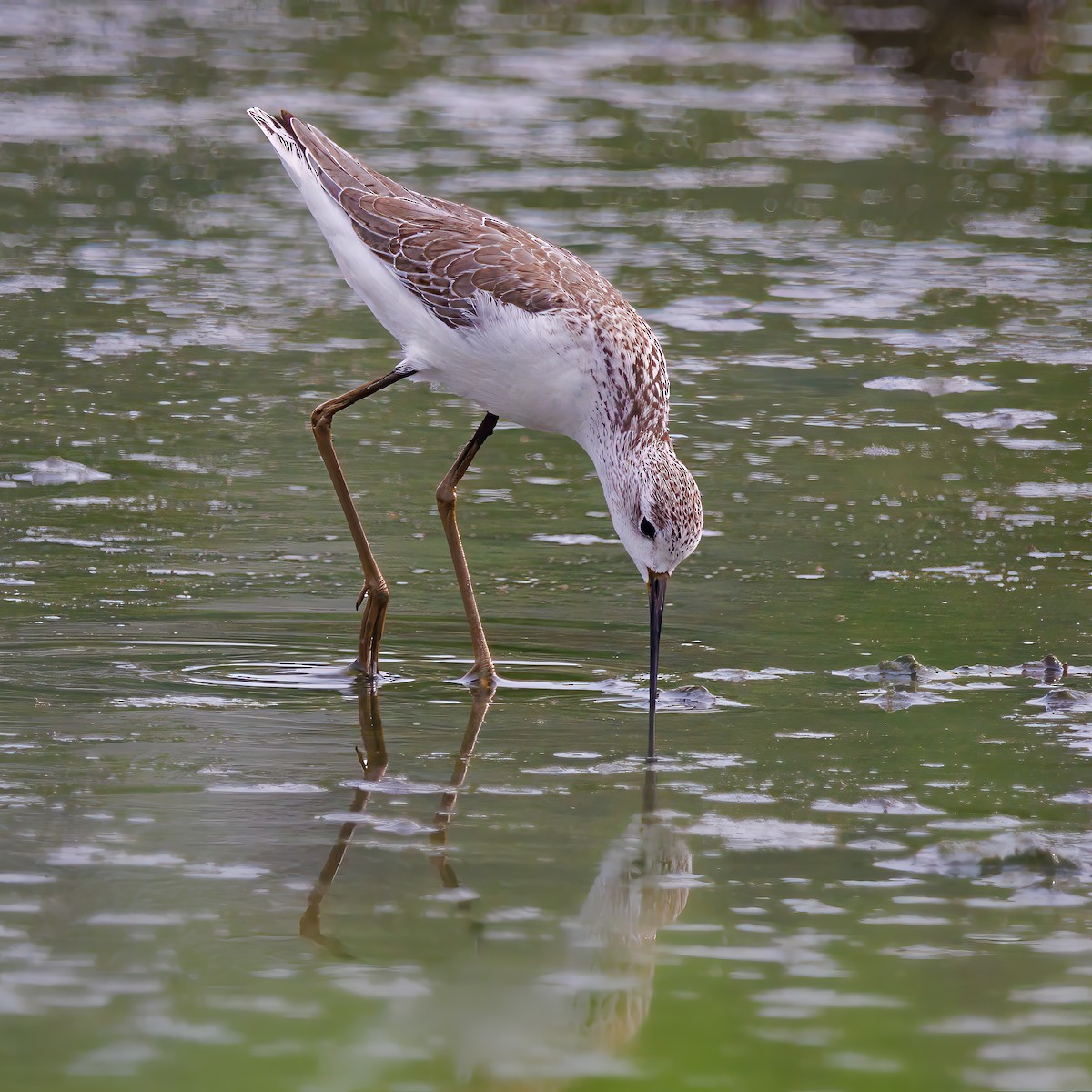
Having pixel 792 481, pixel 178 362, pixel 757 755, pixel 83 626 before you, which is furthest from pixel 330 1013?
pixel 178 362

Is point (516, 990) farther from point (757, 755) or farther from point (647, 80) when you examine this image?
point (647, 80)

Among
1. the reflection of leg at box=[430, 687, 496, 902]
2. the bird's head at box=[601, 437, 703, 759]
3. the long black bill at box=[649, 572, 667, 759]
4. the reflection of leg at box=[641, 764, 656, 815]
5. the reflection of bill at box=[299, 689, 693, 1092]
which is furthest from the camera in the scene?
the bird's head at box=[601, 437, 703, 759]

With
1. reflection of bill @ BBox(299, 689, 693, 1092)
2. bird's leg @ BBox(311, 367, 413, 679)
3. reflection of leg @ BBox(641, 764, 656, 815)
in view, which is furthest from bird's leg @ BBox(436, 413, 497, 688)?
reflection of bill @ BBox(299, 689, 693, 1092)

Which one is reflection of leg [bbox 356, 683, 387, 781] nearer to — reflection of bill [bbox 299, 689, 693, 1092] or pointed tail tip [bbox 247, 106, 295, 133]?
reflection of bill [bbox 299, 689, 693, 1092]

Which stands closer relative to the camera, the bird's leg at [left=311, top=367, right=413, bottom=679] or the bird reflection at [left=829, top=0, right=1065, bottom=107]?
the bird's leg at [left=311, top=367, right=413, bottom=679]

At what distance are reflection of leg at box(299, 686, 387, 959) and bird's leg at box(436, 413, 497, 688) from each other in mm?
391

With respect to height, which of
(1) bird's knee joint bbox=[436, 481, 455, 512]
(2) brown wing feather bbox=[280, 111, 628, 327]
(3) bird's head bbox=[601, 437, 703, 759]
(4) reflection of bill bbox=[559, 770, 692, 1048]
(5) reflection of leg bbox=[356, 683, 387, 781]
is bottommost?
(5) reflection of leg bbox=[356, 683, 387, 781]

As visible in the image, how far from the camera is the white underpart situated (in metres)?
6.62

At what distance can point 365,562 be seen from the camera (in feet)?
22.7

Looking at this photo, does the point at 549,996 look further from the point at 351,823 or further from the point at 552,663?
the point at 552,663

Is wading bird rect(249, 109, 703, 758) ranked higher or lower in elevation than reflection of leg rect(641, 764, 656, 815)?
higher

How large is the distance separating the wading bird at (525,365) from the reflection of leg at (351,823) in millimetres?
421

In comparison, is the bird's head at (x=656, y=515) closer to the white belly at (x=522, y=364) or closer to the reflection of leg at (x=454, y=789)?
the white belly at (x=522, y=364)

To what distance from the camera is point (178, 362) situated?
34.3 ft
